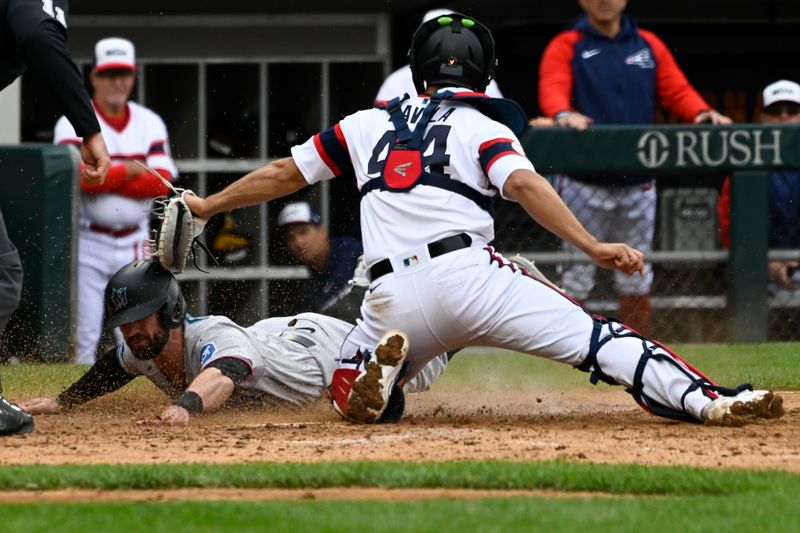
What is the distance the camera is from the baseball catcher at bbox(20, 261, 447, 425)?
608 centimetres

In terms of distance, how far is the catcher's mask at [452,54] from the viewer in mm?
6109

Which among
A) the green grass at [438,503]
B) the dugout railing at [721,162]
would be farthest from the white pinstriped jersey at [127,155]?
the green grass at [438,503]

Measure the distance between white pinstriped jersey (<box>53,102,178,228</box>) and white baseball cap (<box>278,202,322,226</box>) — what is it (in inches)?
30.6

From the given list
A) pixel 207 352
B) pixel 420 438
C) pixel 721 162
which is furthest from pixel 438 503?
pixel 721 162

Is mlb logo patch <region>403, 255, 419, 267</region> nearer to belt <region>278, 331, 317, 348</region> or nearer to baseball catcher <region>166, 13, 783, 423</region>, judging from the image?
baseball catcher <region>166, 13, 783, 423</region>

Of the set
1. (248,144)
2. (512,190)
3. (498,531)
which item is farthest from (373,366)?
(248,144)

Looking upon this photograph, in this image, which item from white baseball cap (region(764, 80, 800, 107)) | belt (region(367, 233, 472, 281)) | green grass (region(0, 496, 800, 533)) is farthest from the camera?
white baseball cap (region(764, 80, 800, 107))

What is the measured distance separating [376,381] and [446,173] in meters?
0.83

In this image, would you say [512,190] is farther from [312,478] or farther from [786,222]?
[786,222]

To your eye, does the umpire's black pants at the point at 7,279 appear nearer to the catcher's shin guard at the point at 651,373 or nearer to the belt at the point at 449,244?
the belt at the point at 449,244

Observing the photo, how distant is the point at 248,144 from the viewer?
1216 cm

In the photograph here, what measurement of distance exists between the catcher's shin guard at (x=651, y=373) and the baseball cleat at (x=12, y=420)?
2044 millimetres

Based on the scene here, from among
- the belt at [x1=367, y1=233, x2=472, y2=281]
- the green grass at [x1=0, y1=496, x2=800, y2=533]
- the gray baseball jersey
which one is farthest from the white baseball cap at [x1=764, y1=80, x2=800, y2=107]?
the green grass at [x1=0, y1=496, x2=800, y2=533]

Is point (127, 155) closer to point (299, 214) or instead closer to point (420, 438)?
point (299, 214)
